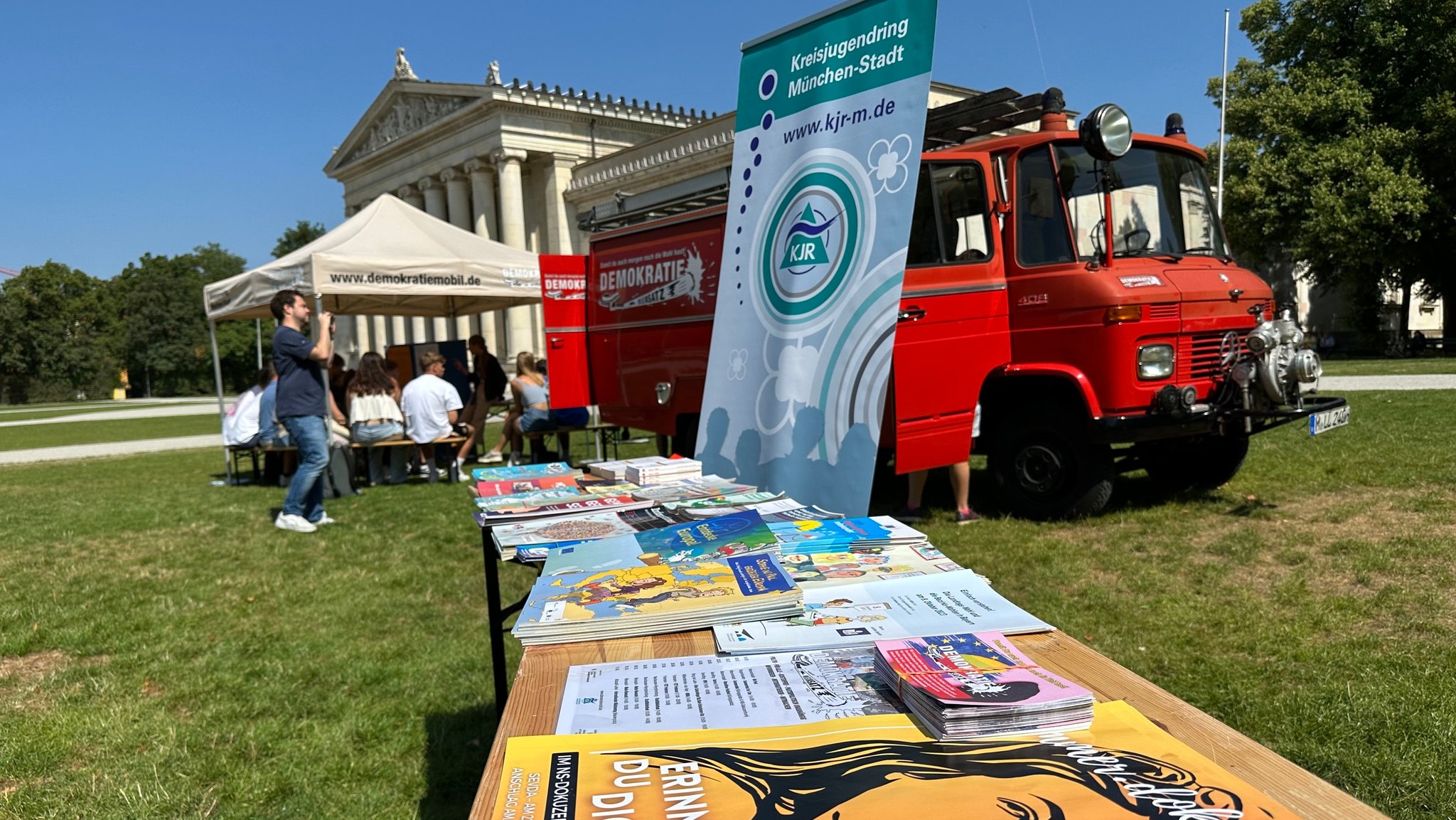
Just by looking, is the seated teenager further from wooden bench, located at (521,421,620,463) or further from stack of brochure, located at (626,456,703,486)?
stack of brochure, located at (626,456,703,486)

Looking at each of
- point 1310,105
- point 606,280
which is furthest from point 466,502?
point 1310,105

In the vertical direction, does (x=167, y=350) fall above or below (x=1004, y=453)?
above

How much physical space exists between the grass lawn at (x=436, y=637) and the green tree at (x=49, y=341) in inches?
2909

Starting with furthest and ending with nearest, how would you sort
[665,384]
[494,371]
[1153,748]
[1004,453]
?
[494,371] < [665,384] < [1004,453] < [1153,748]

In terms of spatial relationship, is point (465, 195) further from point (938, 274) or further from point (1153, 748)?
point (1153, 748)

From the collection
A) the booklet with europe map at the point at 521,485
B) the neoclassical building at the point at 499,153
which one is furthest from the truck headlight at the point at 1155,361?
the neoclassical building at the point at 499,153

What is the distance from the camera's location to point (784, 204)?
14.2 feet

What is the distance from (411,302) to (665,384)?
9927 mm

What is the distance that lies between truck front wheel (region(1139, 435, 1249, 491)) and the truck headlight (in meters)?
1.32

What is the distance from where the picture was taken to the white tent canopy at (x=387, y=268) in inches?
412

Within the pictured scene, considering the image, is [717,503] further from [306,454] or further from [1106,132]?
[306,454]

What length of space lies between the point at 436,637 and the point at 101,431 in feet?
89.6

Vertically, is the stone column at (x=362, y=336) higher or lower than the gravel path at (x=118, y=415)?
higher

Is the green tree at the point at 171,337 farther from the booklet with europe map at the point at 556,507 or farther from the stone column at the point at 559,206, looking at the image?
the booklet with europe map at the point at 556,507
